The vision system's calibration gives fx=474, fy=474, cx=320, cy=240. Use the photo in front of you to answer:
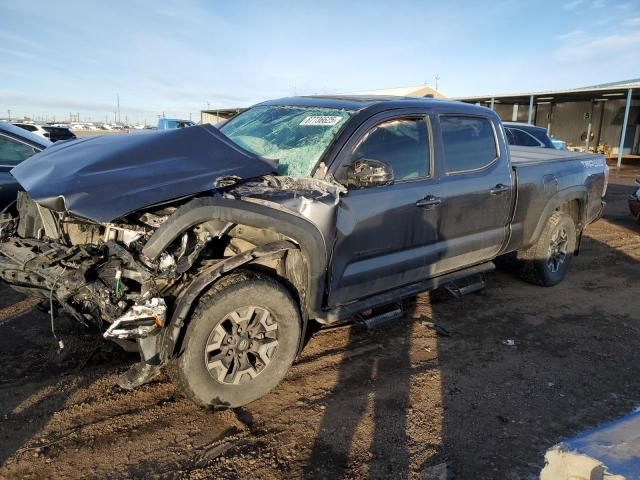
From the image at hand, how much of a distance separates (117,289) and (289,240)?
1068mm

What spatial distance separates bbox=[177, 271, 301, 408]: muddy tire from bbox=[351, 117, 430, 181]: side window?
1183mm

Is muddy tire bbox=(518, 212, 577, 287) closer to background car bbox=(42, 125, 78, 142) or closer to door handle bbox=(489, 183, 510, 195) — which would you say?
door handle bbox=(489, 183, 510, 195)

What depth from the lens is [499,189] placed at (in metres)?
4.43

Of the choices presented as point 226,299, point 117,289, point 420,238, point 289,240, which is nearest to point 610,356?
point 420,238

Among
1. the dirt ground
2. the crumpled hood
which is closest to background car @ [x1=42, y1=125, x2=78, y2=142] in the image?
the dirt ground

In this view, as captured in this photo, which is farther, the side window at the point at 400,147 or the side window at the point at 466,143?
the side window at the point at 466,143

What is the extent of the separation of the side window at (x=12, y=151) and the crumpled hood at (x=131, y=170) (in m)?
2.33

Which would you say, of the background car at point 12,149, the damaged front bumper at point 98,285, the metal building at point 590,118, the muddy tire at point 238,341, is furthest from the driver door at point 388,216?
the metal building at point 590,118

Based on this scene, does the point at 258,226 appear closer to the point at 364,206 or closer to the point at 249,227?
the point at 249,227

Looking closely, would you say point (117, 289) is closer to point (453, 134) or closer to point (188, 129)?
point (188, 129)

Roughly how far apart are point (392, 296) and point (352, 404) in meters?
0.93

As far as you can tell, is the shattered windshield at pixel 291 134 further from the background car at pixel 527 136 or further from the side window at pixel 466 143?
the background car at pixel 527 136

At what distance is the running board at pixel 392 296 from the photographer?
3326 millimetres

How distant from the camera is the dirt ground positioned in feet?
8.46
